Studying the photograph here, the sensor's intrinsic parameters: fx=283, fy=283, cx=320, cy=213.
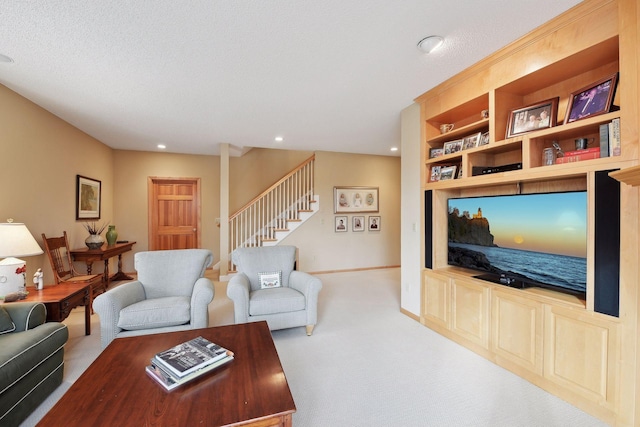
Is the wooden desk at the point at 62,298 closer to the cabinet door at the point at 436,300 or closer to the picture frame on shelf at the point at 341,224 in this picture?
the cabinet door at the point at 436,300

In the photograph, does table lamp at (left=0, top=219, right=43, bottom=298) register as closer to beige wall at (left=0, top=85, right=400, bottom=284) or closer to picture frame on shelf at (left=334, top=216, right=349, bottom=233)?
beige wall at (left=0, top=85, right=400, bottom=284)

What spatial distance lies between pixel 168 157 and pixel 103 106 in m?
2.63

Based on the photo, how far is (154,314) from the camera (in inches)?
94.2

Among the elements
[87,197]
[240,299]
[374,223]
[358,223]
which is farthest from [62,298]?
[374,223]

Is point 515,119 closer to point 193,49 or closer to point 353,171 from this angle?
point 193,49

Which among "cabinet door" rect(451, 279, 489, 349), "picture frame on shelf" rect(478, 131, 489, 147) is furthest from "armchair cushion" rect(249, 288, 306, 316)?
"picture frame on shelf" rect(478, 131, 489, 147)

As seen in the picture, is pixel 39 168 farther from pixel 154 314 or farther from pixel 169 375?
pixel 169 375

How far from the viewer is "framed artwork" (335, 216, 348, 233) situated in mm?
6000

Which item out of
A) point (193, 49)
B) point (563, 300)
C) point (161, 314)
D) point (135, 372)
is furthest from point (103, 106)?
point (563, 300)

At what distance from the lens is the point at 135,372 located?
1.46 m

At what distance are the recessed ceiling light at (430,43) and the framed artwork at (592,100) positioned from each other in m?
1.00

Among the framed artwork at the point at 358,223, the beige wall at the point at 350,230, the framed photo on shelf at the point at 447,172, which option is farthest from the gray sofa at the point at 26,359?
the framed artwork at the point at 358,223

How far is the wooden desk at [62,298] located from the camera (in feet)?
7.71

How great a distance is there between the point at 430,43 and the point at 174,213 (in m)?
5.61
